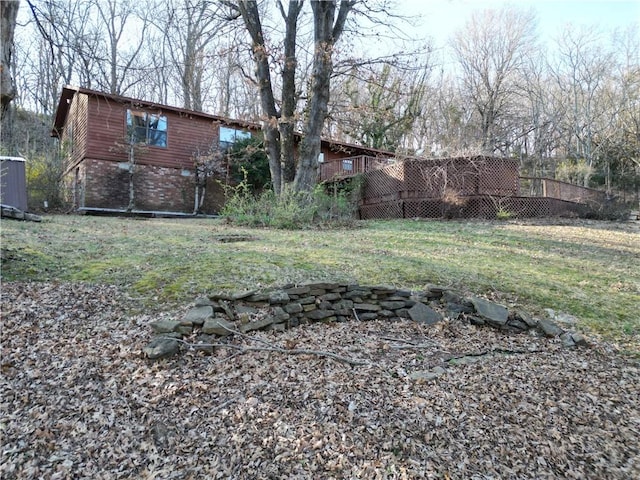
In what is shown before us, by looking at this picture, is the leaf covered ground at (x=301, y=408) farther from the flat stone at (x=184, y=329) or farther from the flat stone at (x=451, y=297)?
the flat stone at (x=451, y=297)

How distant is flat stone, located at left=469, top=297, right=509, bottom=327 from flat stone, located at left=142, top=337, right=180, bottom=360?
2.86 meters

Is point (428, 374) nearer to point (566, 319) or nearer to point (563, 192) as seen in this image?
point (566, 319)

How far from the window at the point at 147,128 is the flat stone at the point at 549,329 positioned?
14144mm

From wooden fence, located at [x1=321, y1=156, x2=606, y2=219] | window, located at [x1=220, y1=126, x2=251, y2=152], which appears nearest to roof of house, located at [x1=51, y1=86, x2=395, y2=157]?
window, located at [x1=220, y1=126, x2=251, y2=152]

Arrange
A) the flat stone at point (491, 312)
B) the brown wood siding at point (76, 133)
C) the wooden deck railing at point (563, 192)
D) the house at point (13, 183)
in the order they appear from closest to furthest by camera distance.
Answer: the flat stone at point (491, 312) < the house at point (13, 183) < the wooden deck railing at point (563, 192) < the brown wood siding at point (76, 133)

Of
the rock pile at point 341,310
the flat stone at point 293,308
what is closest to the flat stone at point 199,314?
the rock pile at point 341,310

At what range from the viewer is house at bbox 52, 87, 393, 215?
13.7 m

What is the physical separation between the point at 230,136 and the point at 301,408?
1535cm

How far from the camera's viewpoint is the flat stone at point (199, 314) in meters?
3.19

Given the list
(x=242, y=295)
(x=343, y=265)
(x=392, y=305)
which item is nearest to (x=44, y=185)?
(x=343, y=265)

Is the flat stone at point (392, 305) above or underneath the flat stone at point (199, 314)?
underneath

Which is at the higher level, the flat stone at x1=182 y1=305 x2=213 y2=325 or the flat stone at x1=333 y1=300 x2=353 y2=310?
the flat stone at x1=182 y1=305 x2=213 y2=325

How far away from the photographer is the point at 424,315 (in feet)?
13.0

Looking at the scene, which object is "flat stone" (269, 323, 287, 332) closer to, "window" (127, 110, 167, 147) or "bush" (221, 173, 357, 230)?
"bush" (221, 173, 357, 230)
